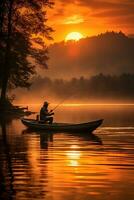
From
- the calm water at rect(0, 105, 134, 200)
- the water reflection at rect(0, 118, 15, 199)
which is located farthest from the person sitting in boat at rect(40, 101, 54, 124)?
the water reflection at rect(0, 118, 15, 199)

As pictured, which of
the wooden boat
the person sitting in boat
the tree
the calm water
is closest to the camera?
the calm water

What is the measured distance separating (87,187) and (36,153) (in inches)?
436

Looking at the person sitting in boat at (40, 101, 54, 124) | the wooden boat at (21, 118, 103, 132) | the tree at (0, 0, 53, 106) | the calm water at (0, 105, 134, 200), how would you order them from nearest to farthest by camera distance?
the calm water at (0, 105, 134, 200)
the wooden boat at (21, 118, 103, 132)
the person sitting in boat at (40, 101, 54, 124)
the tree at (0, 0, 53, 106)

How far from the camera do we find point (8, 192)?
18.5m

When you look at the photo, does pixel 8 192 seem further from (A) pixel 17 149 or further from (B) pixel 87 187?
(A) pixel 17 149

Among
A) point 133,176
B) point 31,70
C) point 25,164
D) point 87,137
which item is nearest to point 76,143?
point 87,137

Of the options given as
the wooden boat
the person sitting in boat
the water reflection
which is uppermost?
the person sitting in boat

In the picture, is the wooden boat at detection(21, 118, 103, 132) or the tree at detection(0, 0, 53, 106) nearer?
the wooden boat at detection(21, 118, 103, 132)

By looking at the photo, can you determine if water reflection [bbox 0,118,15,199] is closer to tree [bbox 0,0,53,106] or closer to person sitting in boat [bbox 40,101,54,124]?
person sitting in boat [bbox 40,101,54,124]

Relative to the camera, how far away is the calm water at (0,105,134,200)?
18.4 meters

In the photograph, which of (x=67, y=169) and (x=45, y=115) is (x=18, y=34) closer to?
(x=45, y=115)

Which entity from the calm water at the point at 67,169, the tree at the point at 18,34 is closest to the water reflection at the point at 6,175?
the calm water at the point at 67,169

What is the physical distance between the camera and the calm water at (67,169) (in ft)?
60.4

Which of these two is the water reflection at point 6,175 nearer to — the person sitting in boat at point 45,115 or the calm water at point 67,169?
the calm water at point 67,169
